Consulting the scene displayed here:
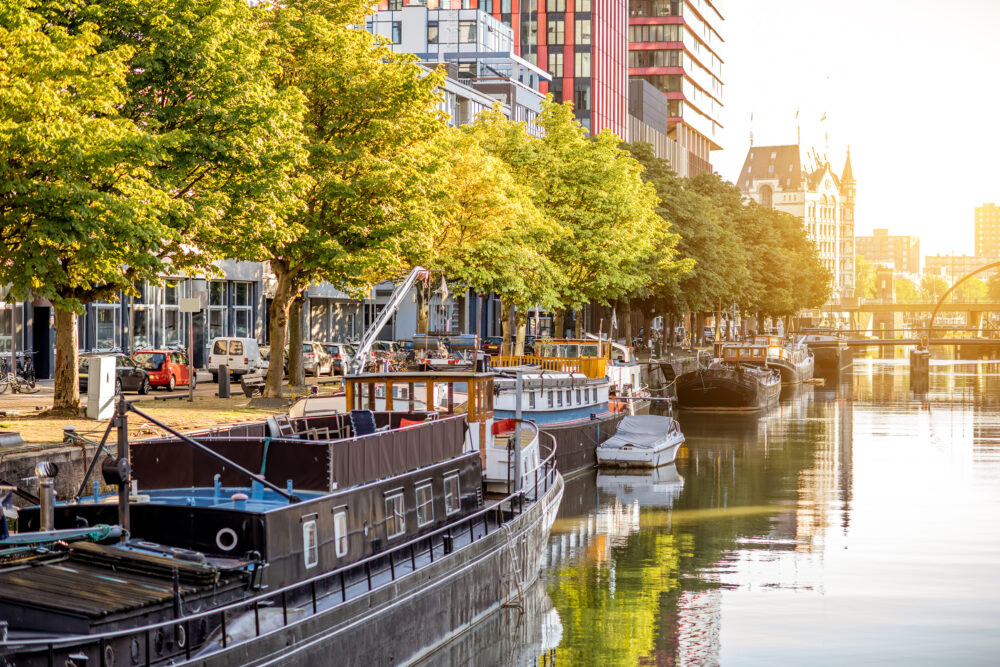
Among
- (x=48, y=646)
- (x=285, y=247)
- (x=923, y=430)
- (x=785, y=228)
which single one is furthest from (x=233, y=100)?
(x=785, y=228)

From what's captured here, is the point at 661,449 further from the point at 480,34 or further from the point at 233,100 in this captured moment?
the point at 480,34

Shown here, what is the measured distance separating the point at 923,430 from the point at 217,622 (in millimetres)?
59795

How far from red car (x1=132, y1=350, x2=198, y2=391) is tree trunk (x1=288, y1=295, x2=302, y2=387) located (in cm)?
610

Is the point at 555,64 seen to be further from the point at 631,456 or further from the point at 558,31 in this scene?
the point at 631,456

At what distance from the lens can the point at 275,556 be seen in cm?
1714

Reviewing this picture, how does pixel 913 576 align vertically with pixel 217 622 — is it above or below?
below

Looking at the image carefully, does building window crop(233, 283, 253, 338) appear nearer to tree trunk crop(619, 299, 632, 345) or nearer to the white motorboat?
tree trunk crop(619, 299, 632, 345)

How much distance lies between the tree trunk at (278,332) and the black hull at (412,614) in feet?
63.4

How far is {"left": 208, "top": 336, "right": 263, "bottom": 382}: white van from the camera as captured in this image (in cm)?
6106

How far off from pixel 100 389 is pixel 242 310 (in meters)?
43.4

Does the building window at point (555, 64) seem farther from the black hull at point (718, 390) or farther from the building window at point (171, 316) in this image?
the building window at point (171, 316)

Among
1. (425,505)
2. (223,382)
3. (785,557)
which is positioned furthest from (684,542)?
(223,382)

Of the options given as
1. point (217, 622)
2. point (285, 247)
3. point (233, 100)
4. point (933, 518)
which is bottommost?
point (933, 518)

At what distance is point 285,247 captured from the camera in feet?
141
